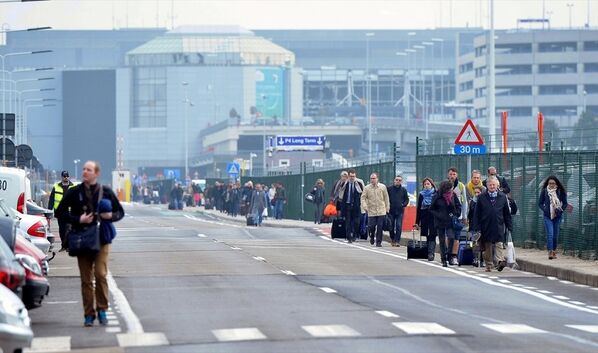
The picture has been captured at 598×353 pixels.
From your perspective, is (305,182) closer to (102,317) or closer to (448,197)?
(448,197)

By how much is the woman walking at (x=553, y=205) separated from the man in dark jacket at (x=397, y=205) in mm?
9109

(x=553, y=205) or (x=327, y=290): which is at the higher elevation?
(x=553, y=205)

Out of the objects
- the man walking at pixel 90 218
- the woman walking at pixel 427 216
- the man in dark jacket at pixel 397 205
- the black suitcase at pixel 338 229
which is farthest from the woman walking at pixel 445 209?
the man walking at pixel 90 218

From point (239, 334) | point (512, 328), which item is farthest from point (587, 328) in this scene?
point (239, 334)

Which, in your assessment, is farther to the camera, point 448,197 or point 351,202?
point 351,202

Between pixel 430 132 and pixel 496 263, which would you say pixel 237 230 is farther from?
pixel 430 132

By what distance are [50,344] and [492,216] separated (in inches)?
552

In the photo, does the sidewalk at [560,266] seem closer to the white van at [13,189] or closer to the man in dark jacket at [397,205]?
the man in dark jacket at [397,205]

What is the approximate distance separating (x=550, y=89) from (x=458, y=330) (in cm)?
17768

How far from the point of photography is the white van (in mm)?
36156

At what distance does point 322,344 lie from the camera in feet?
57.4

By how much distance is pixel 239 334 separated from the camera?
A: 18.7m

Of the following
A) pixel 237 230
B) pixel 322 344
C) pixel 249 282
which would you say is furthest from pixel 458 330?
pixel 237 230

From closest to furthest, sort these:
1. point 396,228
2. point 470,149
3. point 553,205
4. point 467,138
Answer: point 553,205 < point 467,138 < point 470,149 < point 396,228
